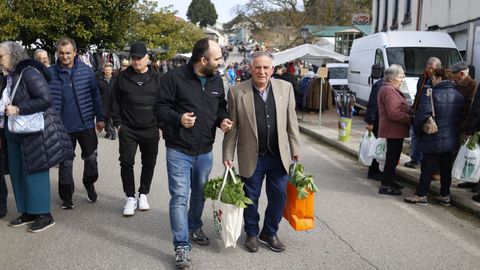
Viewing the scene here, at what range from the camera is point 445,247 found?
14.7 feet

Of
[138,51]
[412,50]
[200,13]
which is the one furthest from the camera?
[200,13]

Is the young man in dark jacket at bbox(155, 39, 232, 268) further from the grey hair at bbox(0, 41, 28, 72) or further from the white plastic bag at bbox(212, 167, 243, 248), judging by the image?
the grey hair at bbox(0, 41, 28, 72)

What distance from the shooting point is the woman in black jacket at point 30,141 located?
452 centimetres

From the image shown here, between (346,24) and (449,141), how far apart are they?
38729 millimetres

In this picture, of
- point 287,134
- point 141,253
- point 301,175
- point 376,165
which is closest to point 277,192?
point 301,175

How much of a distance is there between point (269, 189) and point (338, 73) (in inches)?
675

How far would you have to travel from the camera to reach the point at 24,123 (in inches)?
176

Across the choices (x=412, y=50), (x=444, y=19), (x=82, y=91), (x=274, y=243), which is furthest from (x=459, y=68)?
(x=444, y=19)

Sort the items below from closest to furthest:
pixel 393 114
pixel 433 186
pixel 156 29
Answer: pixel 393 114, pixel 433 186, pixel 156 29

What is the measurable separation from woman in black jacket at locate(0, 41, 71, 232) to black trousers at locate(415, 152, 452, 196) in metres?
4.15

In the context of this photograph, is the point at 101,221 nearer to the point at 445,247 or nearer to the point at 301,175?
the point at 301,175

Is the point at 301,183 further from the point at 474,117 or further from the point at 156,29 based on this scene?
the point at 156,29

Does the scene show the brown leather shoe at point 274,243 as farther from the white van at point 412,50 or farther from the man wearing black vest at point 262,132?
the white van at point 412,50

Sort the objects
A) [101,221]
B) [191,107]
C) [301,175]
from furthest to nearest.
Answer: [101,221] → [301,175] → [191,107]
